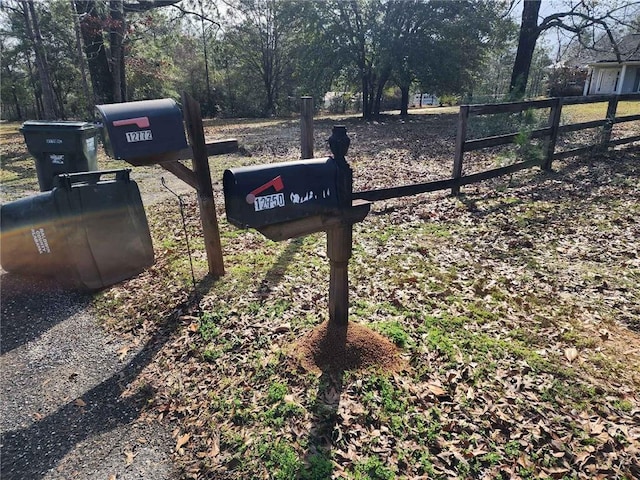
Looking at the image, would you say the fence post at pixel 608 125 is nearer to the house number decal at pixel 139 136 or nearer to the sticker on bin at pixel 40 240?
the house number decal at pixel 139 136

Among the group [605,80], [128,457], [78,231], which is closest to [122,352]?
[128,457]

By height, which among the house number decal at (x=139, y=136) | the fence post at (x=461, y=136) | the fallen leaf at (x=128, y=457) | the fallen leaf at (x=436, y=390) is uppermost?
the house number decal at (x=139, y=136)

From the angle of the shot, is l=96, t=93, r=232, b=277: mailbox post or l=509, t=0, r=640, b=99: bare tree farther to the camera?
l=509, t=0, r=640, b=99: bare tree

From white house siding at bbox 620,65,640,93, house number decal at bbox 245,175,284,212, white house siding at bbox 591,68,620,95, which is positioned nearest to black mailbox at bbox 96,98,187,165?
house number decal at bbox 245,175,284,212

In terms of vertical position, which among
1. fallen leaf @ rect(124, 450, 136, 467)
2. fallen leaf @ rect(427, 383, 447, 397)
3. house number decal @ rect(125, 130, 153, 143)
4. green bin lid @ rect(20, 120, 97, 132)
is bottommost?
fallen leaf @ rect(124, 450, 136, 467)

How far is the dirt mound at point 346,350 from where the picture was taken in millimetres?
3006

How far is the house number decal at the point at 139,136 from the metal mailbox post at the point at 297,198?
1737mm

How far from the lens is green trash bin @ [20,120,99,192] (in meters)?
6.02

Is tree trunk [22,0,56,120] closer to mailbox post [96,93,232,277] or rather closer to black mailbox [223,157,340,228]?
mailbox post [96,93,232,277]

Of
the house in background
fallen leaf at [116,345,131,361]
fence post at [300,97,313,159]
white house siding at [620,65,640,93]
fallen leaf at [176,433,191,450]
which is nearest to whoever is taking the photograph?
fallen leaf at [176,433,191,450]

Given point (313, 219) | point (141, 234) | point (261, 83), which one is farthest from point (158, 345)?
point (261, 83)

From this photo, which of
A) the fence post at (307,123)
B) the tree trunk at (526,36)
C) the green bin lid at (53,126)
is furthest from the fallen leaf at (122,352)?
the tree trunk at (526,36)

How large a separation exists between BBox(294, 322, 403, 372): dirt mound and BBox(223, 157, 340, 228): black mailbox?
3.91 feet

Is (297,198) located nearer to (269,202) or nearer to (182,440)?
(269,202)
